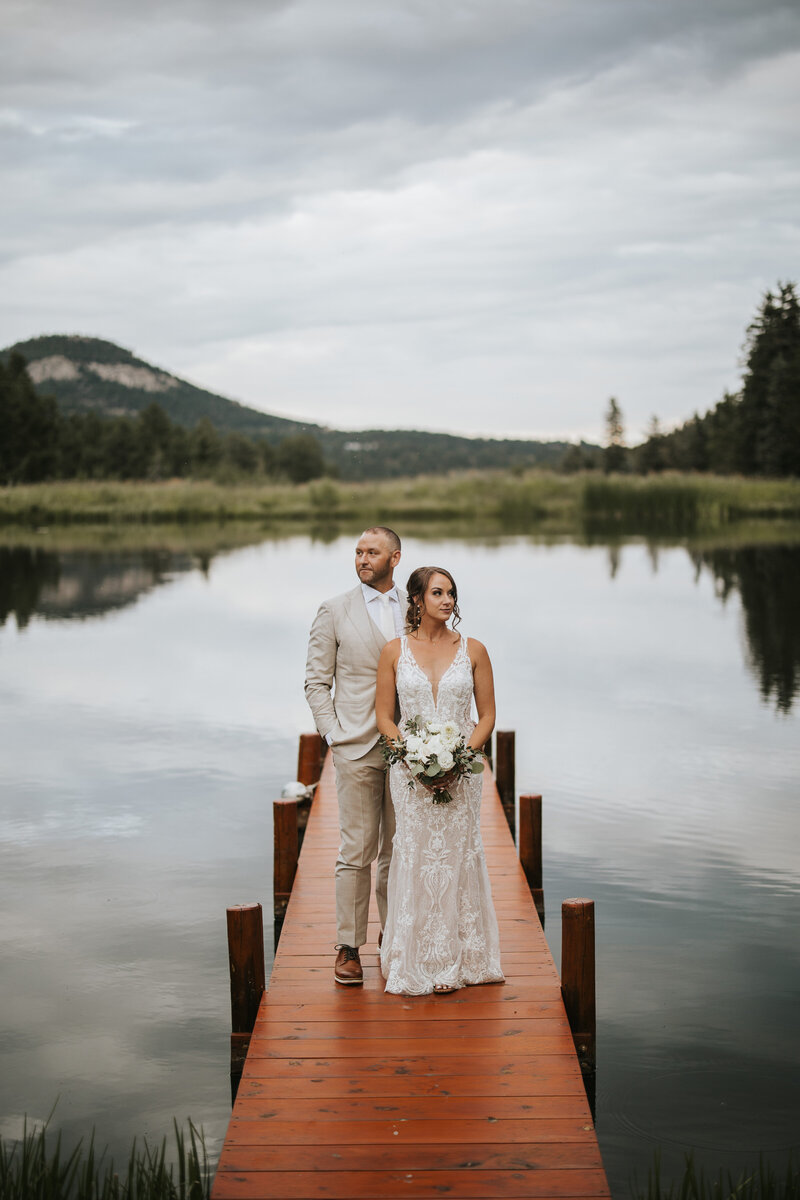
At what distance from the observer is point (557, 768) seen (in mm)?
12250

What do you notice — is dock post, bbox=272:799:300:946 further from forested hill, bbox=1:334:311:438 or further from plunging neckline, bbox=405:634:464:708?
forested hill, bbox=1:334:311:438

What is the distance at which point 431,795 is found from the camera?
5.09m

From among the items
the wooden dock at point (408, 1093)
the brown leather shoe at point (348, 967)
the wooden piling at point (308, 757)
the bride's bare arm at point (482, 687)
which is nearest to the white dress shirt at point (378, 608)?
the bride's bare arm at point (482, 687)

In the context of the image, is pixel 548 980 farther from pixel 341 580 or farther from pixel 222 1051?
pixel 341 580

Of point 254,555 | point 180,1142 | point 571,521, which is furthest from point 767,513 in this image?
point 180,1142

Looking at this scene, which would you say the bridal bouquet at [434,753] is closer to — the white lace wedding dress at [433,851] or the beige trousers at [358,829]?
the white lace wedding dress at [433,851]

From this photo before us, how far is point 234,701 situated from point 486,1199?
1263 centimetres

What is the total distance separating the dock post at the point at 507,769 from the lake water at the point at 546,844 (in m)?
0.56

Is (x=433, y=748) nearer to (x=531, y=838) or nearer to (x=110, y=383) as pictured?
(x=531, y=838)

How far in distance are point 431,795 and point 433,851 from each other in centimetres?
25

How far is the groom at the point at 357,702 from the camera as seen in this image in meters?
5.27

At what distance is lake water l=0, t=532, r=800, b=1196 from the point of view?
227 inches

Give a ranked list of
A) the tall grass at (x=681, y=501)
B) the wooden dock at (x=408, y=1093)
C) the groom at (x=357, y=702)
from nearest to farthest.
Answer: the wooden dock at (x=408, y=1093) → the groom at (x=357, y=702) → the tall grass at (x=681, y=501)

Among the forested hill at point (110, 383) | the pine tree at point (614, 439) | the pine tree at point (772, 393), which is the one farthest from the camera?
the forested hill at point (110, 383)
